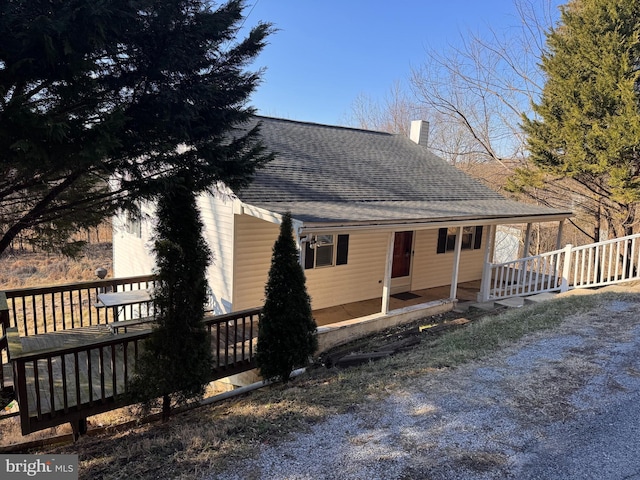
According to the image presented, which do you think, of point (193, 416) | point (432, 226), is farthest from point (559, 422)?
point (432, 226)

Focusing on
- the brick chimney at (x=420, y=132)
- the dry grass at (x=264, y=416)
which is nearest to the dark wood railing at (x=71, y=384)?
the dry grass at (x=264, y=416)

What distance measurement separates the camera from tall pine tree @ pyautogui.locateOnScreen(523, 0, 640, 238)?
10.8 m

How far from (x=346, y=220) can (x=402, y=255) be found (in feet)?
13.9

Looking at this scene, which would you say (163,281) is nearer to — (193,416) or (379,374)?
(193,416)

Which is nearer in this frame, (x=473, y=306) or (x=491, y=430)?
(x=491, y=430)

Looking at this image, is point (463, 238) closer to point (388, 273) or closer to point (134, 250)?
point (388, 273)

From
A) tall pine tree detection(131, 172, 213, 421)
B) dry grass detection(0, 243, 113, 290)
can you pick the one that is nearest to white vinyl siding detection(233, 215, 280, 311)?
tall pine tree detection(131, 172, 213, 421)

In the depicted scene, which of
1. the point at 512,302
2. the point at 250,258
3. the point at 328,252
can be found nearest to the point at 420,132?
the point at 512,302

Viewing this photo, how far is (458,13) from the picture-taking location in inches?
776

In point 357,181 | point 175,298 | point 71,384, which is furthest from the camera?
point 357,181

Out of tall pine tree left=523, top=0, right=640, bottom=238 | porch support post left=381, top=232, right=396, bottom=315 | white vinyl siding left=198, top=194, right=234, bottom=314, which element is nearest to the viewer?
white vinyl siding left=198, top=194, right=234, bottom=314

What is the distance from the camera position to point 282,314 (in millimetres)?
5941

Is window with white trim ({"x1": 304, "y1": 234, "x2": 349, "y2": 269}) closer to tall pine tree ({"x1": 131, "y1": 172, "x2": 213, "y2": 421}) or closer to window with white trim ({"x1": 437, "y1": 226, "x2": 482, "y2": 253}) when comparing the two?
window with white trim ({"x1": 437, "y1": 226, "x2": 482, "y2": 253})

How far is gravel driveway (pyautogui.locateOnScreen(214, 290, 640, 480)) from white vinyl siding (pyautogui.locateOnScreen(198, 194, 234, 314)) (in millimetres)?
4560
